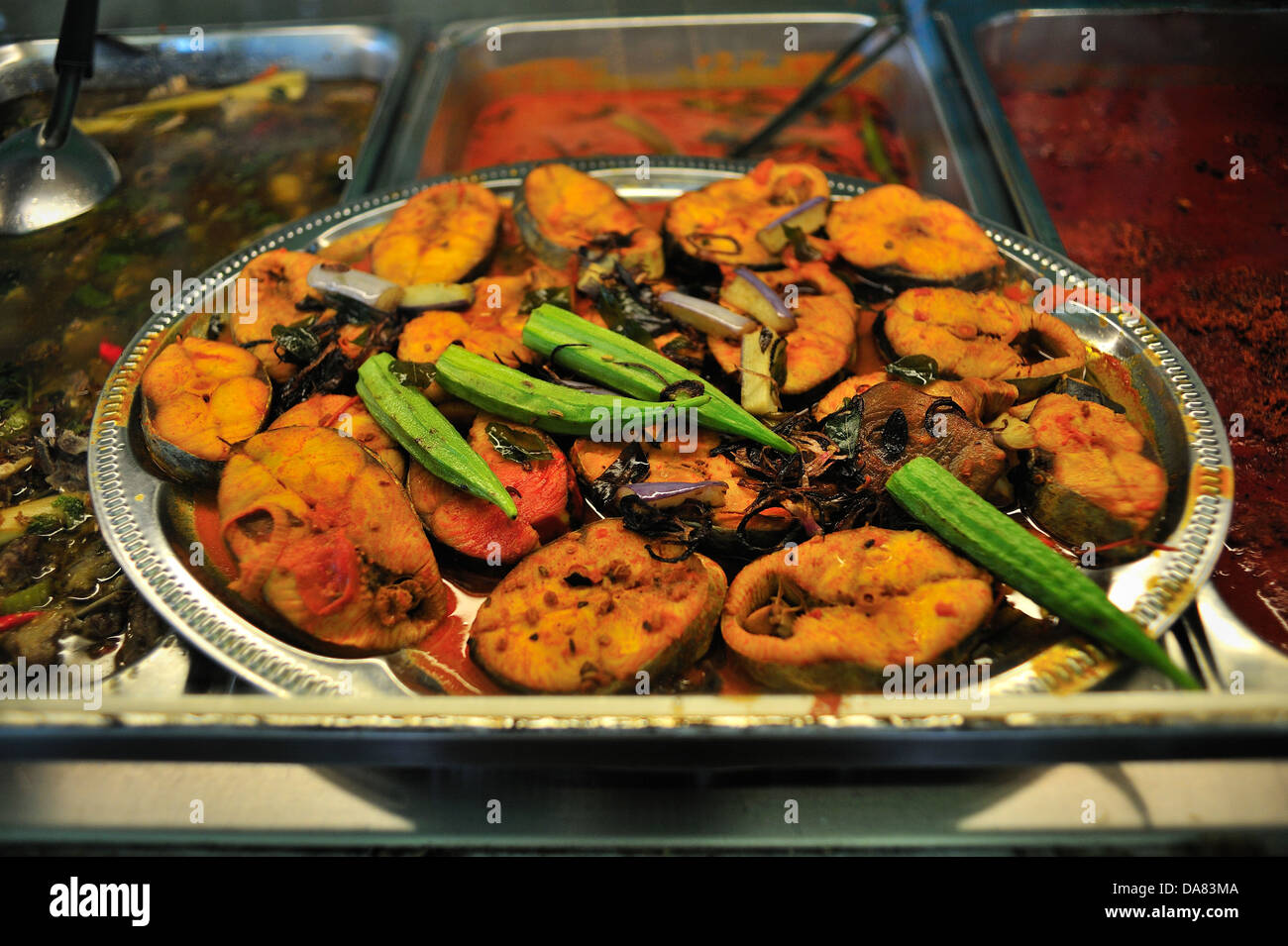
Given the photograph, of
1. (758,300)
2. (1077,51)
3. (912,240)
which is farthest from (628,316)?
(1077,51)

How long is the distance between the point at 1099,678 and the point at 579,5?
3975mm

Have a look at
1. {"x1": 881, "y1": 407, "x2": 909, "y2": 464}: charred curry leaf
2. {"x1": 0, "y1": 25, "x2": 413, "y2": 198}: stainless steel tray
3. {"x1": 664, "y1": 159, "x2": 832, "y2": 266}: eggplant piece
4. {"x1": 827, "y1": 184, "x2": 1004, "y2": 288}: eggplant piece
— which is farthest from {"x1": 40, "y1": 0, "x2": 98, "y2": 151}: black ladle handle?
{"x1": 881, "y1": 407, "x2": 909, "y2": 464}: charred curry leaf

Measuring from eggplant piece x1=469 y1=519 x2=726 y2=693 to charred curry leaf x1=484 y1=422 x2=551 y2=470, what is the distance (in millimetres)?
269

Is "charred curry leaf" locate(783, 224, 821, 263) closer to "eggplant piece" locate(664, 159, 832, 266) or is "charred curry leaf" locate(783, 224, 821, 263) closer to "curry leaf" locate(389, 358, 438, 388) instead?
"eggplant piece" locate(664, 159, 832, 266)

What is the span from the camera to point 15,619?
6.65ft

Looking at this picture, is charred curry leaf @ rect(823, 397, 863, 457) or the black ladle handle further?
the black ladle handle

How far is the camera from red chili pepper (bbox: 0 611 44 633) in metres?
2.01

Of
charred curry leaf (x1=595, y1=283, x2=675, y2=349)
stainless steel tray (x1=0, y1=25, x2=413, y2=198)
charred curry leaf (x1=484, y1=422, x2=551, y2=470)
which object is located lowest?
charred curry leaf (x1=484, y1=422, x2=551, y2=470)

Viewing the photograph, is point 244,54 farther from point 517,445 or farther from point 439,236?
point 517,445

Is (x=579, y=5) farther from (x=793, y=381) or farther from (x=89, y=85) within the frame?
(x=793, y=381)

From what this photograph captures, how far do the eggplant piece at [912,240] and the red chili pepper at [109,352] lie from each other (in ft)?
8.07

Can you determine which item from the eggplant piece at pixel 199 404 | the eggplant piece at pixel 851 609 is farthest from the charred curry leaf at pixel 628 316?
the eggplant piece at pixel 199 404

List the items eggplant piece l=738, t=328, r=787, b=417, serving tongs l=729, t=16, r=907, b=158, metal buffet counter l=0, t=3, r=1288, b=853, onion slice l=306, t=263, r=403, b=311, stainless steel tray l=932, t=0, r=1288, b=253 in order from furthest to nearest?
1. serving tongs l=729, t=16, r=907, b=158
2. stainless steel tray l=932, t=0, r=1288, b=253
3. onion slice l=306, t=263, r=403, b=311
4. eggplant piece l=738, t=328, r=787, b=417
5. metal buffet counter l=0, t=3, r=1288, b=853

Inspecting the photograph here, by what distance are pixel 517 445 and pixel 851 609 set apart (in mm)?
956
